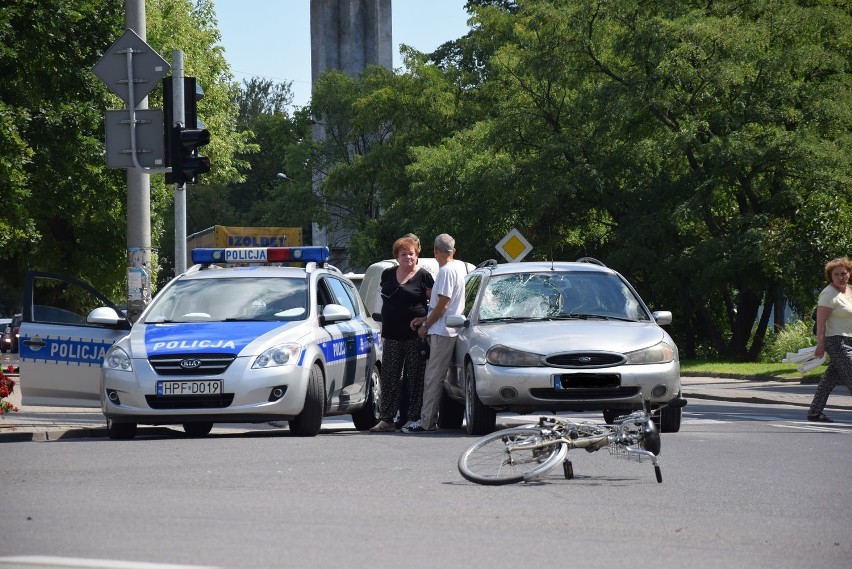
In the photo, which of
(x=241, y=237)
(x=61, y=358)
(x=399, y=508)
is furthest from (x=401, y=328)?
(x=241, y=237)

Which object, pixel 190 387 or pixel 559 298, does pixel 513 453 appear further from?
pixel 559 298

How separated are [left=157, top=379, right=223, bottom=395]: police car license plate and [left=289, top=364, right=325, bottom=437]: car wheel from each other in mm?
896

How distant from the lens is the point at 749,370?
32.2 m

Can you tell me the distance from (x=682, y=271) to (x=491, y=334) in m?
25.6

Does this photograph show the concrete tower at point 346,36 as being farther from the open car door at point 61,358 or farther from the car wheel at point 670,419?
the car wheel at point 670,419

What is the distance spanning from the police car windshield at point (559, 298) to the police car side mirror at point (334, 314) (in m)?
1.34

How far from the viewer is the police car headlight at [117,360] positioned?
13.9 m

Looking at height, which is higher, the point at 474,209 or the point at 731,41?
the point at 731,41

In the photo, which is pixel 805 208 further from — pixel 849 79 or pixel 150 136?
pixel 150 136

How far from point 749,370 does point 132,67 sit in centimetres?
1858

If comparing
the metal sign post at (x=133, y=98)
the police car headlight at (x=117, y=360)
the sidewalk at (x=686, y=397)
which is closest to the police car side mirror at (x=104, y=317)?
the police car headlight at (x=117, y=360)

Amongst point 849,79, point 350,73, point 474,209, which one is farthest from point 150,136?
point 350,73

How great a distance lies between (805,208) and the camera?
3575cm

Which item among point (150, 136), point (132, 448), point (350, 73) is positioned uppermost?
point (350, 73)
